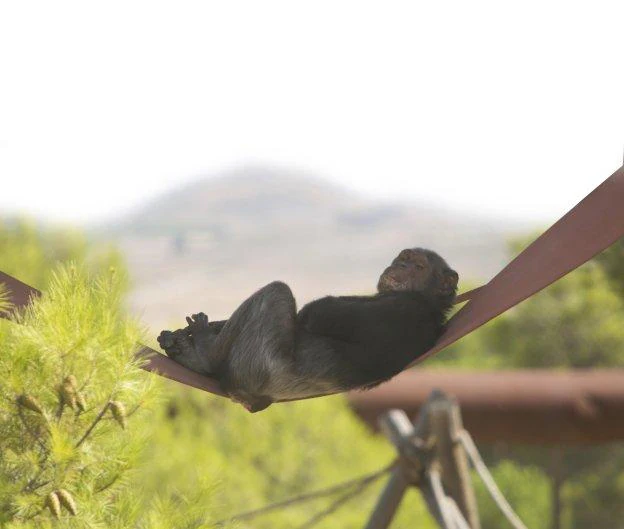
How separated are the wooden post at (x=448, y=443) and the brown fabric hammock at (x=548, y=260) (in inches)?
104

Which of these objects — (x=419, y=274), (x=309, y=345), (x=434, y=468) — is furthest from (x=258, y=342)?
(x=434, y=468)

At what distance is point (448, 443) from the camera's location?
5.00 m

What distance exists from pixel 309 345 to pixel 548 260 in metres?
0.64

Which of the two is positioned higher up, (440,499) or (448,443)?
(448,443)

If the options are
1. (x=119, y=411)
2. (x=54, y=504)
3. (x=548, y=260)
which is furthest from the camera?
(x=548, y=260)

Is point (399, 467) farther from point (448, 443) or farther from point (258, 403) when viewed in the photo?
point (258, 403)

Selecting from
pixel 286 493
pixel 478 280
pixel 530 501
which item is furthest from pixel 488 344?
pixel 286 493

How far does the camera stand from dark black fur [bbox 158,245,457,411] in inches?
99.6

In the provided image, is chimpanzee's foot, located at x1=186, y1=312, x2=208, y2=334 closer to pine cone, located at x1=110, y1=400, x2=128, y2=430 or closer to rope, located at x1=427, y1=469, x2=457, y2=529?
pine cone, located at x1=110, y1=400, x2=128, y2=430

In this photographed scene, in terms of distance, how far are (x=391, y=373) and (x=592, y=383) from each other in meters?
7.61

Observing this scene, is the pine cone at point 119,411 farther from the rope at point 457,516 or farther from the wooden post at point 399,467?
the rope at point 457,516

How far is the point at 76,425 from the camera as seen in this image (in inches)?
89.0

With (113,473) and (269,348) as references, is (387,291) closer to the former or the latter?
(269,348)

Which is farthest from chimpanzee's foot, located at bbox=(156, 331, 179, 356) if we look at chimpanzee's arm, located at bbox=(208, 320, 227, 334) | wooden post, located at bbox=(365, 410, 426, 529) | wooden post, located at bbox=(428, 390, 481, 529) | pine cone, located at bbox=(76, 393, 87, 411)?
wooden post, located at bbox=(428, 390, 481, 529)
